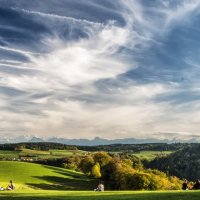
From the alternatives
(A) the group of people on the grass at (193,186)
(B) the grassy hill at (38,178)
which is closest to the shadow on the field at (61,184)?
(B) the grassy hill at (38,178)

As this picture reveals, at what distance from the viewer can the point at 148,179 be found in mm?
142125

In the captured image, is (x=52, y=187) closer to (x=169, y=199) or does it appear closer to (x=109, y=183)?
(x=109, y=183)

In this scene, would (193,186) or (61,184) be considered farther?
(61,184)

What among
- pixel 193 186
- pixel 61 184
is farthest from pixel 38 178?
pixel 193 186

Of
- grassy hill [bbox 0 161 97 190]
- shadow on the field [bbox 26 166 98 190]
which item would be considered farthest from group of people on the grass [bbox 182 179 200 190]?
grassy hill [bbox 0 161 97 190]

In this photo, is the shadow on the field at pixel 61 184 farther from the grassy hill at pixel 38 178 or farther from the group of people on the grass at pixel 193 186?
the group of people on the grass at pixel 193 186

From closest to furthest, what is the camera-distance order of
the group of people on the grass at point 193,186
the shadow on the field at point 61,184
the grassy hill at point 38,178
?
1. the group of people on the grass at point 193,186
2. the shadow on the field at point 61,184
3. the grassy hill at point 38,178

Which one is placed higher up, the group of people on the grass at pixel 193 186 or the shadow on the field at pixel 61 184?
the group of people on the grass at pixel 193 186

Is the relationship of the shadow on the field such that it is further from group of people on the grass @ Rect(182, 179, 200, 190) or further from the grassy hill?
group of people on the grass @ Rect(182, 179, 200, 190)

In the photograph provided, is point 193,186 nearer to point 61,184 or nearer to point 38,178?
point 61,184

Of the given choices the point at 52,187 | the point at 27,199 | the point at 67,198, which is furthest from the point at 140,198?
the point at 52,187

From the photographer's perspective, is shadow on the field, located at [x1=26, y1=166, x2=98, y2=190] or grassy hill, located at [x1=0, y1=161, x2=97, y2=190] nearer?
shadow on the field, located at [x1=26, y1=166, x2=98, y2=190]

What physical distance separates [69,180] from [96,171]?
31.3 meters

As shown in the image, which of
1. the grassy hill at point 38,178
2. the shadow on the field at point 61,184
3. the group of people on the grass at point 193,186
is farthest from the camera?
the grassy hill at point 38,178
